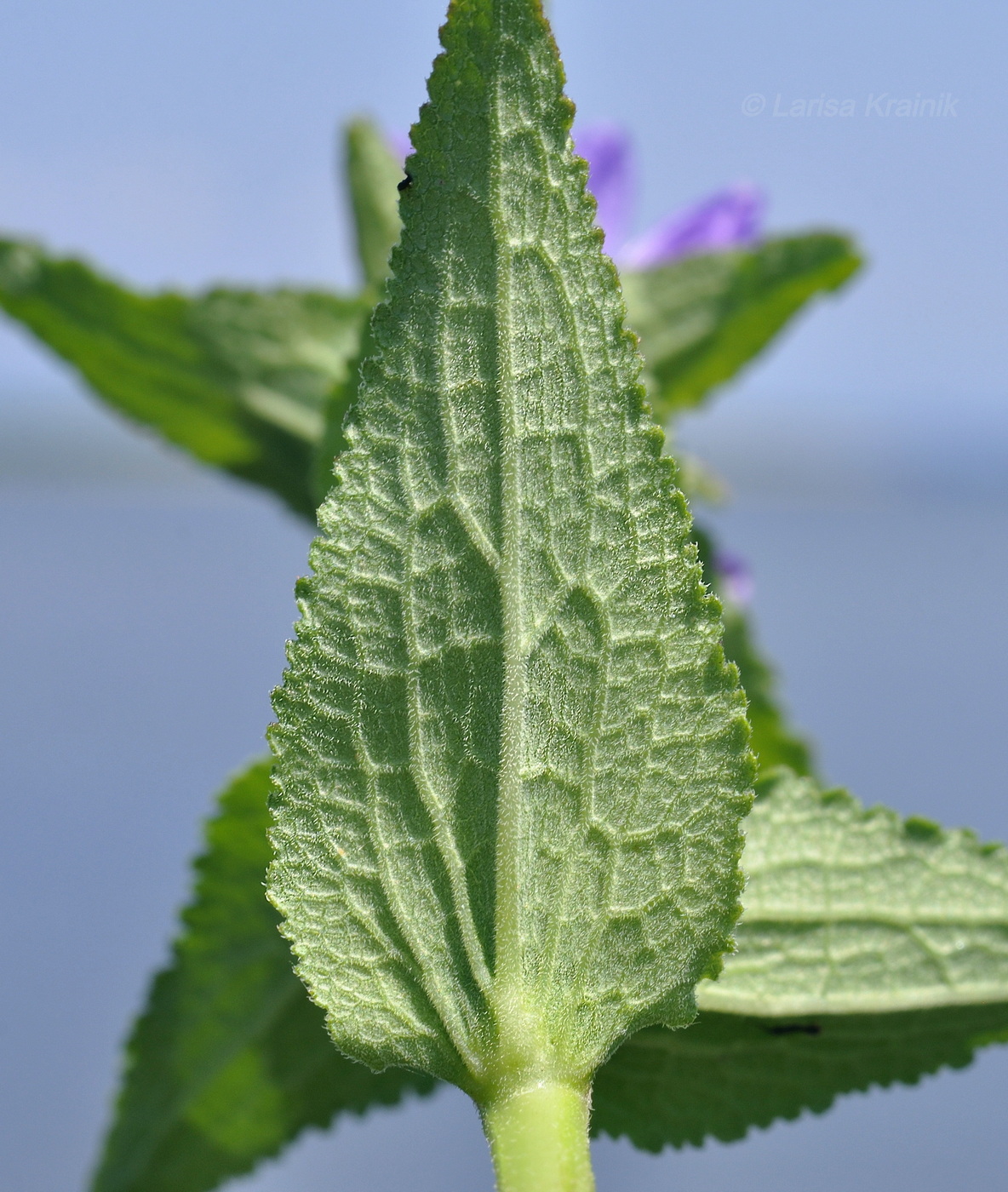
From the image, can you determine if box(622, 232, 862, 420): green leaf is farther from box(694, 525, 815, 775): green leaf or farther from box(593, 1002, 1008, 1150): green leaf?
box(593, 1002, 1008, 1150): green leaf

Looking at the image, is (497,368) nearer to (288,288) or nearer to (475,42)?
(475,42)

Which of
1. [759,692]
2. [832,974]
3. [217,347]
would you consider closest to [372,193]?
[217,347]

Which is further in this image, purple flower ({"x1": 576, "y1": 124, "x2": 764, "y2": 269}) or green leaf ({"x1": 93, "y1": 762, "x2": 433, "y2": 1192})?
purple flower ({"x1": 576, "y1": 124, "x2": 764, "y2": 269})

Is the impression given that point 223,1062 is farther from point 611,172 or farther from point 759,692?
point 611,172

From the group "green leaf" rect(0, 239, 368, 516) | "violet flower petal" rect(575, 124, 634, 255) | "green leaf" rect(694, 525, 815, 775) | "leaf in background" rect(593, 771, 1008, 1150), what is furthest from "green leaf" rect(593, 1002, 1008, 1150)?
"violet flower petal" rect(575, 124, 634, 255)

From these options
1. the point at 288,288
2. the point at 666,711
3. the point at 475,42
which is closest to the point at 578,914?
the point at 666,711
